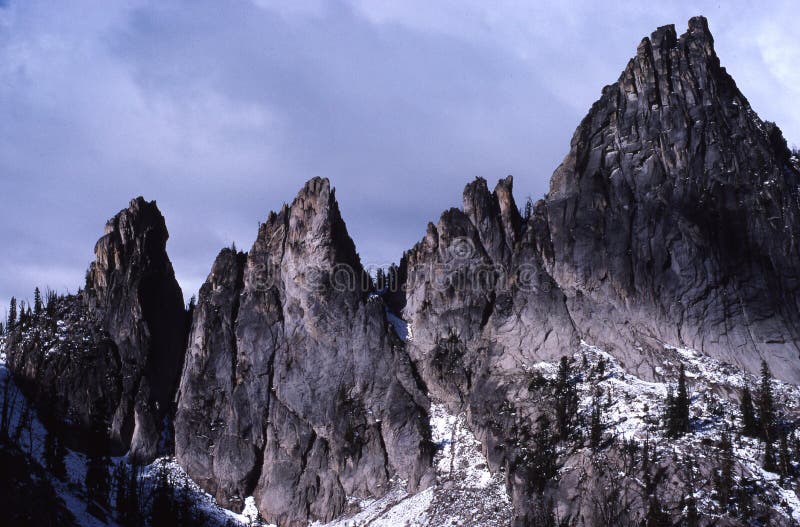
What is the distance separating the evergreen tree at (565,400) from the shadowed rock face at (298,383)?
17.1m

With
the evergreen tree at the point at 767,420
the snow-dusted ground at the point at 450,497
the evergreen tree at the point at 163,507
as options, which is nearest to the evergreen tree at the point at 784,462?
the evergreen tree at the point at 767,420

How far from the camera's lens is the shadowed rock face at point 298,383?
10438cm

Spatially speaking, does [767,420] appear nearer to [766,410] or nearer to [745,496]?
[766,410]

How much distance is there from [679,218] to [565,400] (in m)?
29.3

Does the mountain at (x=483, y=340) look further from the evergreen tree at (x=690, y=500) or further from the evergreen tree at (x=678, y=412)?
the evergreen tree at (x=690, y=500)

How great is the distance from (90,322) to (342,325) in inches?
1487

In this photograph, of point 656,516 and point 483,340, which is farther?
point 483,340

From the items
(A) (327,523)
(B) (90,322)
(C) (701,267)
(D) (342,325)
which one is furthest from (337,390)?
(C) (701,267)

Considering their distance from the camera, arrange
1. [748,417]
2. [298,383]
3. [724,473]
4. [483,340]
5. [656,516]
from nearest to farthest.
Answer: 1. [656,516]
2. [724,473]
3. [748,417]
4. [483,340]
5. [298,383]

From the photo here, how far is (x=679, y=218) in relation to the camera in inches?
4181

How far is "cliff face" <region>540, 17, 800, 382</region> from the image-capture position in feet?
332

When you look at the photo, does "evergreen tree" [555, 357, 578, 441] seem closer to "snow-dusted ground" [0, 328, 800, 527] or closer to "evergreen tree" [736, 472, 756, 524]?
"snow-dusted ground" [0, 328, 800, 527]

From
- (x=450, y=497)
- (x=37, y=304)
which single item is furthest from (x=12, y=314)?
(x=450, y=497)

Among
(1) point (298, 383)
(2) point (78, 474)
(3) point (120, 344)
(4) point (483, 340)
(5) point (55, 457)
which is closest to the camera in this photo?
(5) point (55, 457)
